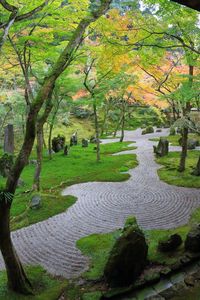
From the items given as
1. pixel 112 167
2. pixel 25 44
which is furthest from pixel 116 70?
pixel 25 44

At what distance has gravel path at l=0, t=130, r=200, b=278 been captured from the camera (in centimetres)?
791

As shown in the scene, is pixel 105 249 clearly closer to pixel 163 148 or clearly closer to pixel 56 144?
pixel 163 148

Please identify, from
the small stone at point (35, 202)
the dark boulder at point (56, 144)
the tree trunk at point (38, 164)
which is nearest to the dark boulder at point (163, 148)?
the dark boulder at point (56, 144)

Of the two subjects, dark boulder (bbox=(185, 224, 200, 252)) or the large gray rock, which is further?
dark boulder (bbox=(185, 224, 200, 252))

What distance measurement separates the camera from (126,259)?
→ 6480 millimetres

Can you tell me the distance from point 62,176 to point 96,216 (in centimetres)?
657

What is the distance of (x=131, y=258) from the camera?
655cm

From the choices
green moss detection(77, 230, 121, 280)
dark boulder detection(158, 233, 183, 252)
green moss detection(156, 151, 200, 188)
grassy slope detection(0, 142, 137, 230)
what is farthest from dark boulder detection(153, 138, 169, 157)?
dark boulder detection(158, 233, 183, 252)

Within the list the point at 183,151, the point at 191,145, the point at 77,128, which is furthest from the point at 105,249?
the point at 77,128

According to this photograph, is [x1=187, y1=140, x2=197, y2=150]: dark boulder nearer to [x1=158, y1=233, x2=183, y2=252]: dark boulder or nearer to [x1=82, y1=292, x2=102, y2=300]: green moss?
[x1=158, y1=233, x2=183, y2=252]: dark boulder

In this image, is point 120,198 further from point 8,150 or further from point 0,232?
point 8,150

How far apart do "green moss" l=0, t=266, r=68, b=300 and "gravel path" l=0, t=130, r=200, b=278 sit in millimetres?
281

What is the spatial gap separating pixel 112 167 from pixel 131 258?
12.1 meters

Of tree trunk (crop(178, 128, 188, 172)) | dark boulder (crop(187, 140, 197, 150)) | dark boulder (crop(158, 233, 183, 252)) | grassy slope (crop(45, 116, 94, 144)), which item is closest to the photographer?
dark boulder (crop(158, 233, 183, 252))
